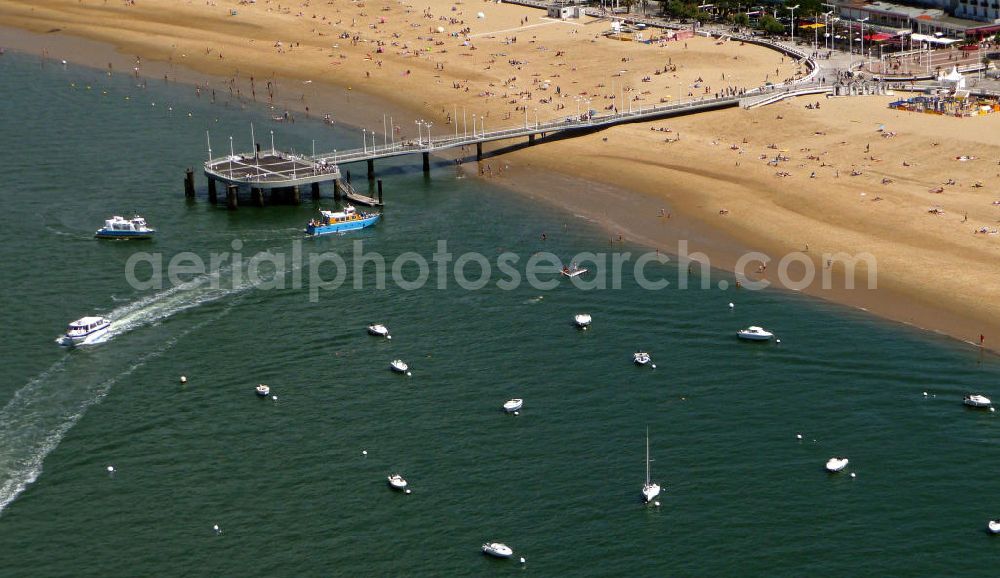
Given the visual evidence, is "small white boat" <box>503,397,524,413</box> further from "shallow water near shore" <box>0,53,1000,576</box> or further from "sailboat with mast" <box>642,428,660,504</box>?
"sailboat with mast" <box>642,428,660,504</box>

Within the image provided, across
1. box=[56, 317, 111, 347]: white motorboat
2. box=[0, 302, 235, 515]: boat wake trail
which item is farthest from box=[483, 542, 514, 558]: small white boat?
box=[56, 317, 111, 347]: white motorboat

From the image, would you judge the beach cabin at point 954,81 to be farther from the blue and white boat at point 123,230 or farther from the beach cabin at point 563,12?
the blue and white boat at point 123,230

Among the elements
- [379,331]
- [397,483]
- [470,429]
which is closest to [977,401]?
[470,429]

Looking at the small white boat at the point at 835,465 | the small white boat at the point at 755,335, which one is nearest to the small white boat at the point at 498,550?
the small white boat at the point at 835,465

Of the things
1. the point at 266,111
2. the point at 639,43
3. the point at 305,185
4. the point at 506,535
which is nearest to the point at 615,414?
the point at 506,535

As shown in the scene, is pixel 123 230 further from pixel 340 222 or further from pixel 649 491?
pixel 649 491

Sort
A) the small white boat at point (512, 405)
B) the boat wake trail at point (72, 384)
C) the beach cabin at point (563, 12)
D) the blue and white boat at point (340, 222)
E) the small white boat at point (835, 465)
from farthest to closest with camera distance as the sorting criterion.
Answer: the beach cabin at point (563, 12) → the blue and white boat at point (340, 222) → the small white boat at point (512, 405) → the boat wake trail at point (72, 384) → the small white boat at point (835, 465)

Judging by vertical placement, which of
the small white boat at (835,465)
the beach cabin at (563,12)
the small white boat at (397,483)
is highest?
the beach cabin at (563,12)
